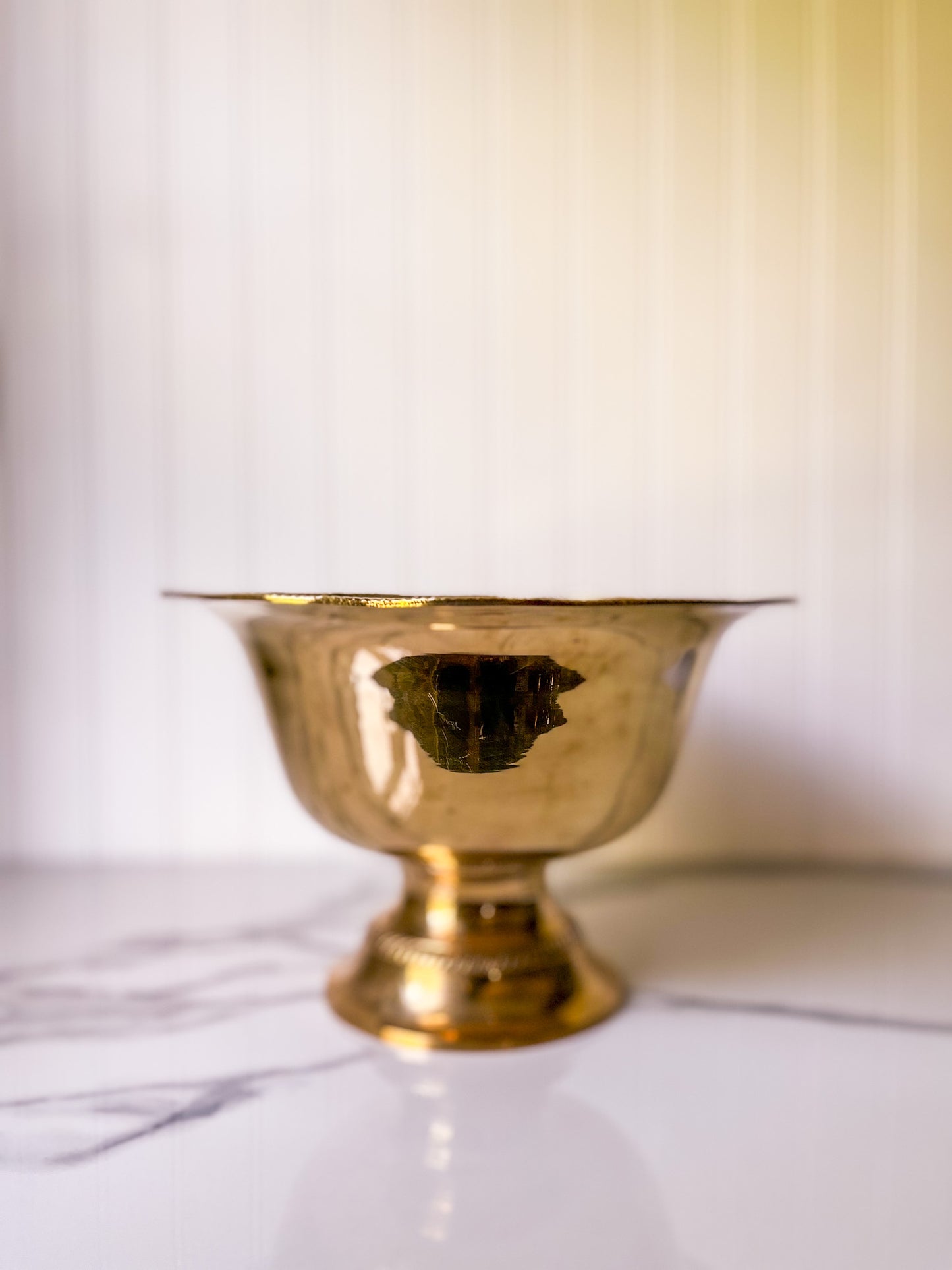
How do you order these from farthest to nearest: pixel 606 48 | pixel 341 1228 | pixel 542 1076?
pixel 606 48 < pixel 542 1076 < pixel 341 1228

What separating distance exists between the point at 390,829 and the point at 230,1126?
17 cm

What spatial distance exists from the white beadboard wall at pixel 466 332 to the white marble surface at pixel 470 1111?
24 cm

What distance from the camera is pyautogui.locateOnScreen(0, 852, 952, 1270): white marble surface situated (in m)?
0.43

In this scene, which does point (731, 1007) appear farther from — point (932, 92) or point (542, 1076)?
point (932, 92)

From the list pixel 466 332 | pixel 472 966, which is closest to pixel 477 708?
pixel 472 966

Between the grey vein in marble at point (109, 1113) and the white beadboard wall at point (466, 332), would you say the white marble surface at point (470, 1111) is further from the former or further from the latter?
the white beadboard wall at point (466, 332)

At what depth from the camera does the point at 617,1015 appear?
0.65 m

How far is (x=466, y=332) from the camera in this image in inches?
35.1

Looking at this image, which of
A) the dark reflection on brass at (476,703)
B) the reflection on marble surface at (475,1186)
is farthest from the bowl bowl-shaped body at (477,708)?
the reflection on marble surface at (475,1186)

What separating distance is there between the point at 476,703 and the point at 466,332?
1.49 ft

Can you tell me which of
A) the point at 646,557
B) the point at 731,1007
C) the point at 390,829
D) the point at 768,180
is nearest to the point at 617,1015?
the point at 731,1007

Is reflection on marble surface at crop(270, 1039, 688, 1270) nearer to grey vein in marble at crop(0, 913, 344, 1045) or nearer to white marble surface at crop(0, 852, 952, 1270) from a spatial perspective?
white marble surface at crop(0, 852, 952, 1270)

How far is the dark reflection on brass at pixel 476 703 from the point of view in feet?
1.75

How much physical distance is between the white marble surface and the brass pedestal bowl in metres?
0.04
